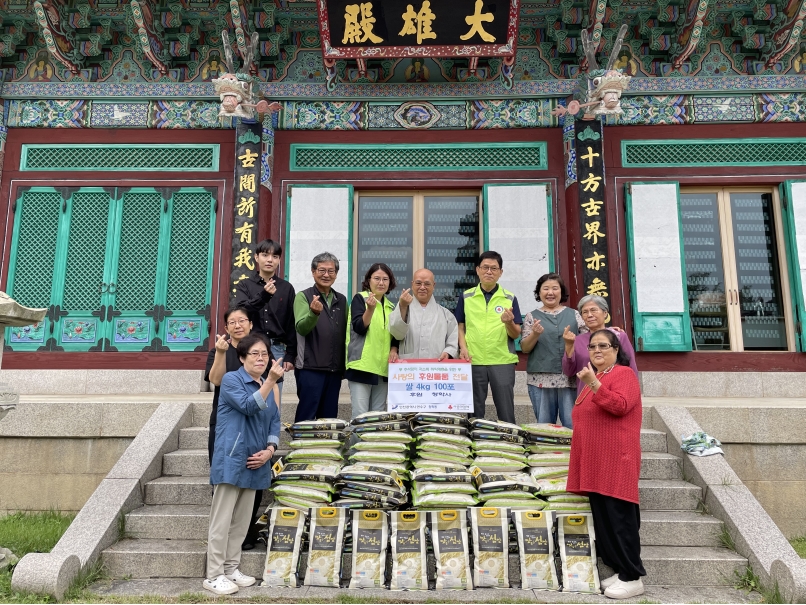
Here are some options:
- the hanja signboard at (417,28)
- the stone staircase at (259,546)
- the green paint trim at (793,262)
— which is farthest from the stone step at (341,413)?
the hanja signboard at (417,28)

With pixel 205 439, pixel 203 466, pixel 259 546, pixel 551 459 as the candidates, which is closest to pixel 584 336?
pixel 551 459

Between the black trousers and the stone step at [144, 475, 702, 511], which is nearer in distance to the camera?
the black trousers

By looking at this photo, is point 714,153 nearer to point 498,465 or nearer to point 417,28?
point 417,28

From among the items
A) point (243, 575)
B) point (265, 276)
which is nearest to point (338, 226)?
point (265, 276)

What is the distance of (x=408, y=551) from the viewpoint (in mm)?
3426

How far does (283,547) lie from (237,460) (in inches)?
24.1

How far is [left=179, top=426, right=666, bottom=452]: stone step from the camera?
465 centimetres

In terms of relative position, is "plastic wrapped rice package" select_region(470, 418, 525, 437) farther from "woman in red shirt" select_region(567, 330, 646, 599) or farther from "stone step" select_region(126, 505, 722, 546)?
"stone step" select_region(126, 505, 722, 546)

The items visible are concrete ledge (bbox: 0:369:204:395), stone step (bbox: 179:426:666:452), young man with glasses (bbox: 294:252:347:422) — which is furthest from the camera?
concrete ledge (bbox: 0:369:204:395)

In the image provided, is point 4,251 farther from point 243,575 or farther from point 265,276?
point 243,575

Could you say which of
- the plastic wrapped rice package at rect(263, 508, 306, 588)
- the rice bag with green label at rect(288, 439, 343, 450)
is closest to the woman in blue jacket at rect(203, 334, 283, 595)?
the plastic wrapped rice package at rect(263, 508, 306, 588)

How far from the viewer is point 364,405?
4.29m

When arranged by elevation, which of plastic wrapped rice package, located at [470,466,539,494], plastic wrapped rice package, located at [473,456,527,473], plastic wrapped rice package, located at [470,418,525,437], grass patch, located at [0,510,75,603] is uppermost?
plastic wrapped rice package, located at [470,418,525,437]

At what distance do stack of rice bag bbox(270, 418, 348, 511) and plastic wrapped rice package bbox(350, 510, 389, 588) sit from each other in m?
0.26
